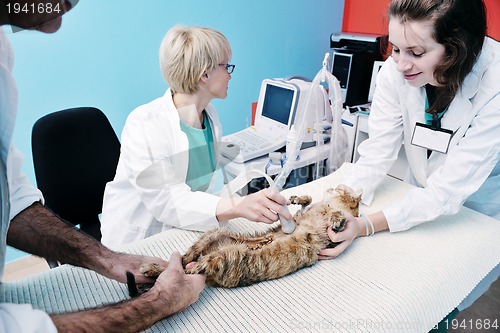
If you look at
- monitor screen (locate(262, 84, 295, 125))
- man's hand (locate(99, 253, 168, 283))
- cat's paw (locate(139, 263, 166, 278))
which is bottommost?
man's hand (locate(99, 253, 168, 283))

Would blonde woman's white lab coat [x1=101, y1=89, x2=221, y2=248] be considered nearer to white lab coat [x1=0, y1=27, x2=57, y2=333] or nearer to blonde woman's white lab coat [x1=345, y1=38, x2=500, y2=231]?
white lab coat [x1=0, y1=27, x2=57, y2=333]

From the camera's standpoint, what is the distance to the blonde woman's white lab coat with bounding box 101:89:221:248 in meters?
1.21

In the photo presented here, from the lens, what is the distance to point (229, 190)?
62.2 inches

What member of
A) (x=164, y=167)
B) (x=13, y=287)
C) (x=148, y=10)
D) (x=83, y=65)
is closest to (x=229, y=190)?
(x=164, y=167)

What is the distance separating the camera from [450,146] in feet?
4.27

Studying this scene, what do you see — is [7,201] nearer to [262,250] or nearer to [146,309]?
[146,309]

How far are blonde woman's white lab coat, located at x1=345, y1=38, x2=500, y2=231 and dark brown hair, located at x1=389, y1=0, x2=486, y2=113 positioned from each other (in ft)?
0.32

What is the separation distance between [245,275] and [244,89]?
228 cm

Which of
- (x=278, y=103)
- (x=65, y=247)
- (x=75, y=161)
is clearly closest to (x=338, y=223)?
(x=65, y=247)

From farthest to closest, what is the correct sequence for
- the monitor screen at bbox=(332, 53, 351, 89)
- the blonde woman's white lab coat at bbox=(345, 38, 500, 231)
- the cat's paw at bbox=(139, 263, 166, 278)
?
the monitor screen at bbox=(332, 53, 351, 89) → the blonde woman's white lab coat at bbox=(345, 38, 500, 231) → the cat's paw at bbox=(139, 263, 166, 278)

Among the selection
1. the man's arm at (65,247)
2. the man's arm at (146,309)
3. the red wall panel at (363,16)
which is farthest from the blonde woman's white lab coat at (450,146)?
the red wall panel at (363,16)

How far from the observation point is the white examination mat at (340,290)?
826mm

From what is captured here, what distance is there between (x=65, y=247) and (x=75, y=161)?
73 centimetres

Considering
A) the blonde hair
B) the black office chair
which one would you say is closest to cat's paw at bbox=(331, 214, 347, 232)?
the blonde hair
